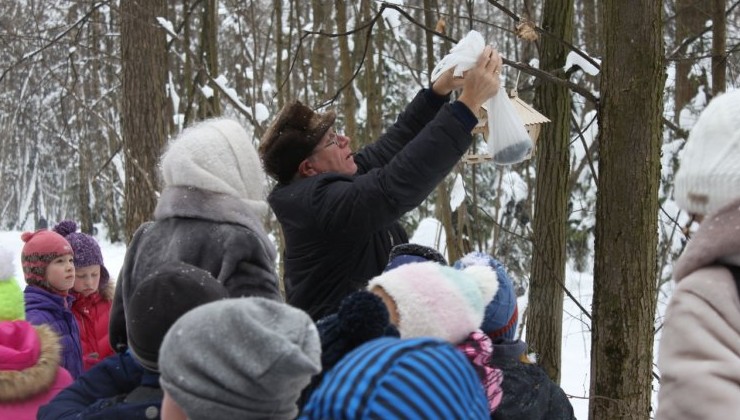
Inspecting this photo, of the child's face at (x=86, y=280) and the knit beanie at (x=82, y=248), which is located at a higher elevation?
the knit beanie at (x=82, y=248)

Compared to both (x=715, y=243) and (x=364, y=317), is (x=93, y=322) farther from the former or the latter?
(x=715, y=243)

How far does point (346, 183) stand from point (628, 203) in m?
0.97

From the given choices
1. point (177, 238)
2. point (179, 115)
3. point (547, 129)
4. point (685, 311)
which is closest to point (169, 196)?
point (177, 238)

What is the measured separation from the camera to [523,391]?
198 centimetres

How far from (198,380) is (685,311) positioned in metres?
0.96

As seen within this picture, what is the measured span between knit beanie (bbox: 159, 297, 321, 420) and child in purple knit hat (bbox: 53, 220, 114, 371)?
249 cm

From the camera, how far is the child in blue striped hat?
196cm

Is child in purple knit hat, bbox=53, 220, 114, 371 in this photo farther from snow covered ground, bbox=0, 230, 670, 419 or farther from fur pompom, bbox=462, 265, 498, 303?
fur pompom, bbox=462, 265, 498, 303

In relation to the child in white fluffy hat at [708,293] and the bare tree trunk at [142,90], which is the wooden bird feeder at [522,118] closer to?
the child in white fluffy hat at [708,293]

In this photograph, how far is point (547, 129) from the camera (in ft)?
11.5

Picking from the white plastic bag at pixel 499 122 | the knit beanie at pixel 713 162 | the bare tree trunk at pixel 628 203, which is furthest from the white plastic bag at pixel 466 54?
the knit beanie at pixel 713 162

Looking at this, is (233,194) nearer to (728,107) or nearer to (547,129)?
(728,107)

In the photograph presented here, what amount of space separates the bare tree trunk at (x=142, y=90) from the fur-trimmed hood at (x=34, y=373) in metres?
3.23

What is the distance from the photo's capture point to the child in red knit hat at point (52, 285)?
3.24 m
